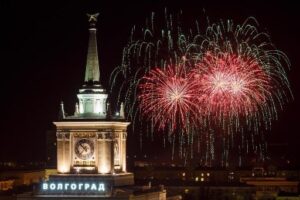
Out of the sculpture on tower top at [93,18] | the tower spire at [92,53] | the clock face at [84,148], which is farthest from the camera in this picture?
the tower spire at [92,53]

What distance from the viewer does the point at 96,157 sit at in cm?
8488

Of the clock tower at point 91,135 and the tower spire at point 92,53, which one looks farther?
the tower spire at point 92,53

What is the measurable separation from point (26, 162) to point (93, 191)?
76.9 m

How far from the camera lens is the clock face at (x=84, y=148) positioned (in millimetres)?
85188

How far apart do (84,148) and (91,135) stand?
103 centimetres

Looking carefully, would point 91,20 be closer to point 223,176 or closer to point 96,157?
point 96,157

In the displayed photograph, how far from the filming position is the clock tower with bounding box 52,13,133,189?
8475 centimetres

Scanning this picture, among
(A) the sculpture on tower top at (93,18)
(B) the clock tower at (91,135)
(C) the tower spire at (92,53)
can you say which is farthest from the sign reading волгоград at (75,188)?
(A) the sculpture on tower top at (93,18)

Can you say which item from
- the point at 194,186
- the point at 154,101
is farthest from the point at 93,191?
the point at 194,186

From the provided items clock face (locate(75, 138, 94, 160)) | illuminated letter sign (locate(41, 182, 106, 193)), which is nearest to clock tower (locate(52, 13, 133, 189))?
clock face (locate(75, 138, 94, 160))

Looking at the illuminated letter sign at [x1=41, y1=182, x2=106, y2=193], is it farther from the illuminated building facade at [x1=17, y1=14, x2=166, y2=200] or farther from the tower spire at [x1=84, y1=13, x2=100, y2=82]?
the tower spire at [x1=84, y1=13, x2=100, y2=82]

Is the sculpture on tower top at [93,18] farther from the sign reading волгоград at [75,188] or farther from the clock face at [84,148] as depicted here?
the sign reading волгоград at [75,188]

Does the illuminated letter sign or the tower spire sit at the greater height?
the tower spire

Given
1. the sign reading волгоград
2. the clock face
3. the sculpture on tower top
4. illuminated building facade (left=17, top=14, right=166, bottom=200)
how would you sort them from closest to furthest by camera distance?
the sign reading волгоград → illuminated building facade (left=17, top=14, right=166, bottom=200) → the clock face → the sculpture on tower top
